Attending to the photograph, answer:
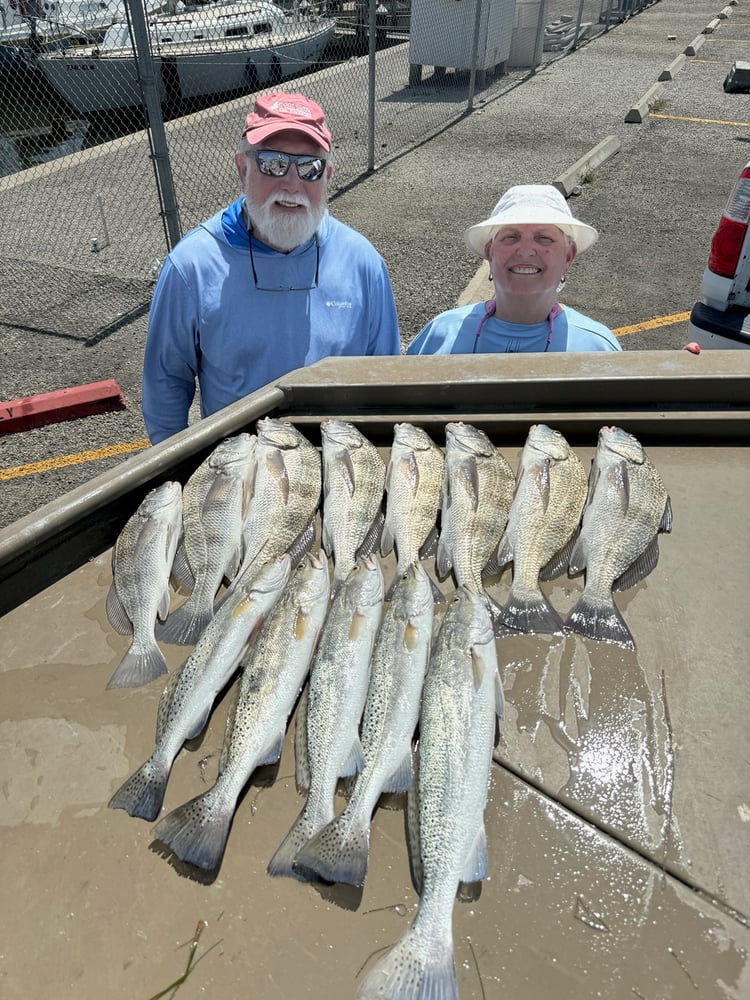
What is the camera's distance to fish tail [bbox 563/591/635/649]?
2150 mm

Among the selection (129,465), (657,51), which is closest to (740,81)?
(657,51)

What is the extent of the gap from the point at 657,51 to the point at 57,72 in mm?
18048

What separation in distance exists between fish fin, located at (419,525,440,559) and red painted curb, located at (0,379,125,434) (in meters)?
4.47

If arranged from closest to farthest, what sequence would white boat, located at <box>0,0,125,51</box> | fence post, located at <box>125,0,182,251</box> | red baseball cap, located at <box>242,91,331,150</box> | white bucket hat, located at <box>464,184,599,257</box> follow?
white bucket hat, located at <box>464,184,599,257</box>, red baseball cap, located at <box>242,91,331,150</box>, fence post, located at <box>125,0,182,251</box>, white boat, located at <box>0,0,125,51</box>

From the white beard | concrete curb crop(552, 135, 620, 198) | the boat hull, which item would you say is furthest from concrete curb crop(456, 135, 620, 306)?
the boat hull

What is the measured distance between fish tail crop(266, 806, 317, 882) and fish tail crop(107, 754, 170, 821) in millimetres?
340

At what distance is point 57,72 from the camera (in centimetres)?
1511

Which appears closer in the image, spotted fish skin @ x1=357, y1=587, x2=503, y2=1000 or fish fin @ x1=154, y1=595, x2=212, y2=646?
spotted fish skin @ x1=357, y1=587, x2=503, y2=1000

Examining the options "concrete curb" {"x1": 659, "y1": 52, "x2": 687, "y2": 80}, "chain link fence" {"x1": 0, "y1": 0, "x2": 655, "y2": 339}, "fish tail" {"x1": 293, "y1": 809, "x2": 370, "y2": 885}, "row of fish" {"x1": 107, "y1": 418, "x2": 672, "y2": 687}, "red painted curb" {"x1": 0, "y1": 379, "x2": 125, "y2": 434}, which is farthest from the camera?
"concrete curb" {"x1": 659, "y1": 52, "x2": 687, "y2": 80}

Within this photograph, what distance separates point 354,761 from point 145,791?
0.56 metres

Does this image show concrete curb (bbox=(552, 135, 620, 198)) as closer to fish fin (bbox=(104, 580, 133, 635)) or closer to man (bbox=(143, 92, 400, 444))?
man (bbox=(143, 92, 400, 444))

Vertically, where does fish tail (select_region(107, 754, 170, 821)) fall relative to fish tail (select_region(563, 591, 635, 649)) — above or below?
below

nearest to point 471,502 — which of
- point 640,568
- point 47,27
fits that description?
point 640,568

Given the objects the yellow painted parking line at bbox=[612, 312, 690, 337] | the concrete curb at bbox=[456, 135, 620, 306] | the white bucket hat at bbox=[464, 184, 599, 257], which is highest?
the white bucket hat at bbox=[464, 184, 599, 257]
